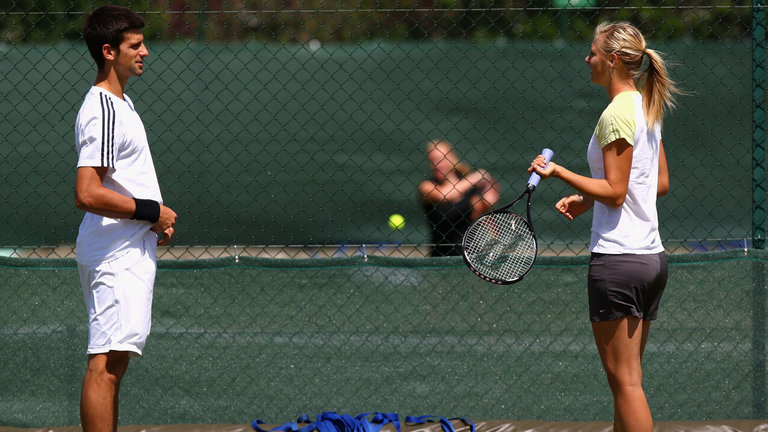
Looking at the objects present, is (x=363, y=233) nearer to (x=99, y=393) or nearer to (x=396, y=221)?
(x=396, y=221)

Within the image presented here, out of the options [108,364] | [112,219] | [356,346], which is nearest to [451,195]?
[356,346]

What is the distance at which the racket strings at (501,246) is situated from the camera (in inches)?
125

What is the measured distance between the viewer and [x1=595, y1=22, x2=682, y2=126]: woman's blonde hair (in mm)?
2869

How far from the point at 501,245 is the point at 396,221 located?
1.03 meters

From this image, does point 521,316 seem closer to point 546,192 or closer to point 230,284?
point 546,192

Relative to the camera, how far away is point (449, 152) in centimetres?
418

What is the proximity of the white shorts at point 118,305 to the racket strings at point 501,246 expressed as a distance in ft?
3.72

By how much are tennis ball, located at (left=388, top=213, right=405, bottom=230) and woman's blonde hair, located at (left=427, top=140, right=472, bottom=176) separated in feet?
1.10

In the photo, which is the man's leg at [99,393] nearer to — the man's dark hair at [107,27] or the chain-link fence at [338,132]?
the man's dark hair at [107,27]

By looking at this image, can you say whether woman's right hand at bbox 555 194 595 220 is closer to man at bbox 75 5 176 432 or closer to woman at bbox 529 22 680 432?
woman at bbox 529 22 680 432

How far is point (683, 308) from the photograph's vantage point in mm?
4066

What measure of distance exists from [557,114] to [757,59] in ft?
3.05

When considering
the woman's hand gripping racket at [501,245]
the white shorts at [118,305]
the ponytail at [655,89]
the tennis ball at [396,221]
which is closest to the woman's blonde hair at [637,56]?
the ponytail at [655,89]

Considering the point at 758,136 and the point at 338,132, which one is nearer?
the point at 758,136
